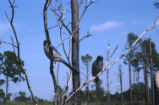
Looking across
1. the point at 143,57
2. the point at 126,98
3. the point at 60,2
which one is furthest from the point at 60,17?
the point at 126,98

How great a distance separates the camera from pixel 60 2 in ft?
10.9

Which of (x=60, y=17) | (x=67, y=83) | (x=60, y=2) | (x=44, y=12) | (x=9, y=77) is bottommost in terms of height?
(x=67, y=83)

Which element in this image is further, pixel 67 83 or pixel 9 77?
pixel 9 77

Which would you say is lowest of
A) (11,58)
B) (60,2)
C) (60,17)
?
(60,17)

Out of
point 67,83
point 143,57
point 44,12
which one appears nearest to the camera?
point 44,12

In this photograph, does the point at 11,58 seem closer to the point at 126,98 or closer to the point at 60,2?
the point at 60,2

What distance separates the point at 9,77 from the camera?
69.9 ft

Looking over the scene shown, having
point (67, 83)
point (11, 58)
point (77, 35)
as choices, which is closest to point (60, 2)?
point (77, 35)

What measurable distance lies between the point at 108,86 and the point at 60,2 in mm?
28807

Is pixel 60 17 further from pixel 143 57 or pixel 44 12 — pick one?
pixel 143 57

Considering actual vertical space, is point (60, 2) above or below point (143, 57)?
below

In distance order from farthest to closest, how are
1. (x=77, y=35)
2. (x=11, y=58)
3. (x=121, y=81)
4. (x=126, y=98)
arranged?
(x=126, y=98) → (x=121, y=81) → (x=11, y=58) → (x=77, y=35)

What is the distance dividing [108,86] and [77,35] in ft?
90.8

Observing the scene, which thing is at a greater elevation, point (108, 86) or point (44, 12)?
point (108, 86)
